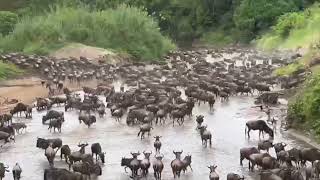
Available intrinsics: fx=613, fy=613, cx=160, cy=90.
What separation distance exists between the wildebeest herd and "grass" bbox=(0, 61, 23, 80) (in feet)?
4.21

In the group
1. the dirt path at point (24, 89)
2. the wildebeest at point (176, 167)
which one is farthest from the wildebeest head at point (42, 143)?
the dirt path at point (24, 89)

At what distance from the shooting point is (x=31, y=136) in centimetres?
2842

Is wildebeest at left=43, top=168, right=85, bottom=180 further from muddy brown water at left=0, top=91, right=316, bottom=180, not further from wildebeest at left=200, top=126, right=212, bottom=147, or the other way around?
wildebeest at left=200, top=126, right=212, bottom=147

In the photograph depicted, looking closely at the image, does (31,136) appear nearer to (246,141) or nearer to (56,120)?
(56,120)

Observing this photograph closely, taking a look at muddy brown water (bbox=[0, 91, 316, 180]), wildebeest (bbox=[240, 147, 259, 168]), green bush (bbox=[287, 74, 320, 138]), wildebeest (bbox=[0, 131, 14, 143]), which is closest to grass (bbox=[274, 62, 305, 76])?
muddy brown water (bbox=[0, 91, 316, 180])

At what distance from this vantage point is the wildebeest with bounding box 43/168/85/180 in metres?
19.6

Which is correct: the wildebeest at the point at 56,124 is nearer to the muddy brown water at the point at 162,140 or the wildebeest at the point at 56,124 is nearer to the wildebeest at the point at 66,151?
the muddy brown water at the point at 162,140

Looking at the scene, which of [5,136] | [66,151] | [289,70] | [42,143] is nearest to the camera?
[66,151]

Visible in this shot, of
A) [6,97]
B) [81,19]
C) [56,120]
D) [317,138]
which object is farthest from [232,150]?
[81,19]

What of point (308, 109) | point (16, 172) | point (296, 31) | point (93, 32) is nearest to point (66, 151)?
point (16, 172)

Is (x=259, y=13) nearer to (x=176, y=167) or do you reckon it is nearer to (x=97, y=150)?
(x=97, y=150)

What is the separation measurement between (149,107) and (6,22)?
46.4 m

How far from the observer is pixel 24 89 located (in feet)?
142

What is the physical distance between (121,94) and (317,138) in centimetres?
1447
